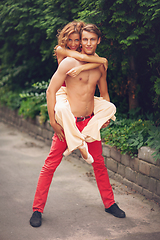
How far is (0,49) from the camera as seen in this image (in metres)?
9.20

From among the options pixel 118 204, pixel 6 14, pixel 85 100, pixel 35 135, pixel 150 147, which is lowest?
pixel 35 135

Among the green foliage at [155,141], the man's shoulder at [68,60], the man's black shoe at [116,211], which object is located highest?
the man's shoulder at [68,60]

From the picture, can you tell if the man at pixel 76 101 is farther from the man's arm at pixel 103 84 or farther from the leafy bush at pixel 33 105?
the leafy bush at pixel 33 105

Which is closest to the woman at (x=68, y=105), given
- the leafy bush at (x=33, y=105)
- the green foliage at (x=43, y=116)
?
the green foliage at (x=43, y=116)

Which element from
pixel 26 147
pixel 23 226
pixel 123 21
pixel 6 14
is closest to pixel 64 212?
pixel 23 226

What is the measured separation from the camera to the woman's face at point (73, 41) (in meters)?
3.15

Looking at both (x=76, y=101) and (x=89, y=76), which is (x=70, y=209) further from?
(x=89, y=76)

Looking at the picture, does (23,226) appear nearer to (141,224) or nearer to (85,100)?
(141,224)

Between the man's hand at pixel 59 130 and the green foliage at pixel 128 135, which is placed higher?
the man's hand at pixel 59 130

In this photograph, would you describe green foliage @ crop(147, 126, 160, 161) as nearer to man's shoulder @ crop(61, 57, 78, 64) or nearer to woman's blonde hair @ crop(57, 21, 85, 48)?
man's shoulder @ crop(61, 57, 78, 64)

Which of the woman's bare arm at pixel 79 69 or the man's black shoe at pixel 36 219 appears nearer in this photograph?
the woman's bare arm at pixel 79 69

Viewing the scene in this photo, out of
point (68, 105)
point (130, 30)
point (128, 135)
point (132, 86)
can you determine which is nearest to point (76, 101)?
point (68, 105)

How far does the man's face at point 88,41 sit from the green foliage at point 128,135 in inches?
66.3

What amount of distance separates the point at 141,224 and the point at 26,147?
3763mm
